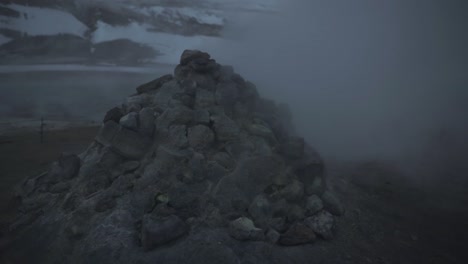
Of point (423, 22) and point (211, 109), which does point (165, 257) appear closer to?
point (211, 109)

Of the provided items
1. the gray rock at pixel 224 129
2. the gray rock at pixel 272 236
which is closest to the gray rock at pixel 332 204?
the gray rock at pixel 272 236

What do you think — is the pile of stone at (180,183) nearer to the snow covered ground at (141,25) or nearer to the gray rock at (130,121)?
the gray rock at (130,121)

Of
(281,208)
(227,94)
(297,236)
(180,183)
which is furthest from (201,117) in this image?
(297,236)

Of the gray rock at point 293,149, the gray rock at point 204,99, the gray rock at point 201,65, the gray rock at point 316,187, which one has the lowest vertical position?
the gray rock at point 316,187

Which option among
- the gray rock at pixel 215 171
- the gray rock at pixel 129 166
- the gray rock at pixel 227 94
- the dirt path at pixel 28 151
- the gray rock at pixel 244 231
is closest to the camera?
the gray rock at pixel 244 231

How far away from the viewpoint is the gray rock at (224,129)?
16.6 feet

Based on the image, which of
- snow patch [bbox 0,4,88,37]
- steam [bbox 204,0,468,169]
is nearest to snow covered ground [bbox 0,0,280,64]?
snow patch [bbox 0,4,88,37]

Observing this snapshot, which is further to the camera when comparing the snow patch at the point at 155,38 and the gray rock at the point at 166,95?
the snow patch at the point at 155,38

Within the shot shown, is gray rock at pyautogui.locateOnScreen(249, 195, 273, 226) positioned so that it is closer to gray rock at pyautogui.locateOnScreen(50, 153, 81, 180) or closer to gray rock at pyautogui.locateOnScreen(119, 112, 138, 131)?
gray rock at pyautogui.locateOnScreen(119, 112, 138, 131)

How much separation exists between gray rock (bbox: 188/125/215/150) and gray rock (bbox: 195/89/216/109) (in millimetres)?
487

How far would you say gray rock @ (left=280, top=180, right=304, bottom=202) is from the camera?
474cm

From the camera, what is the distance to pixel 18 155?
804cm

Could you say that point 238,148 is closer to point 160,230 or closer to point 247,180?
point 247,180

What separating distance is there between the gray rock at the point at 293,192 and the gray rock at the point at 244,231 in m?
0.75
